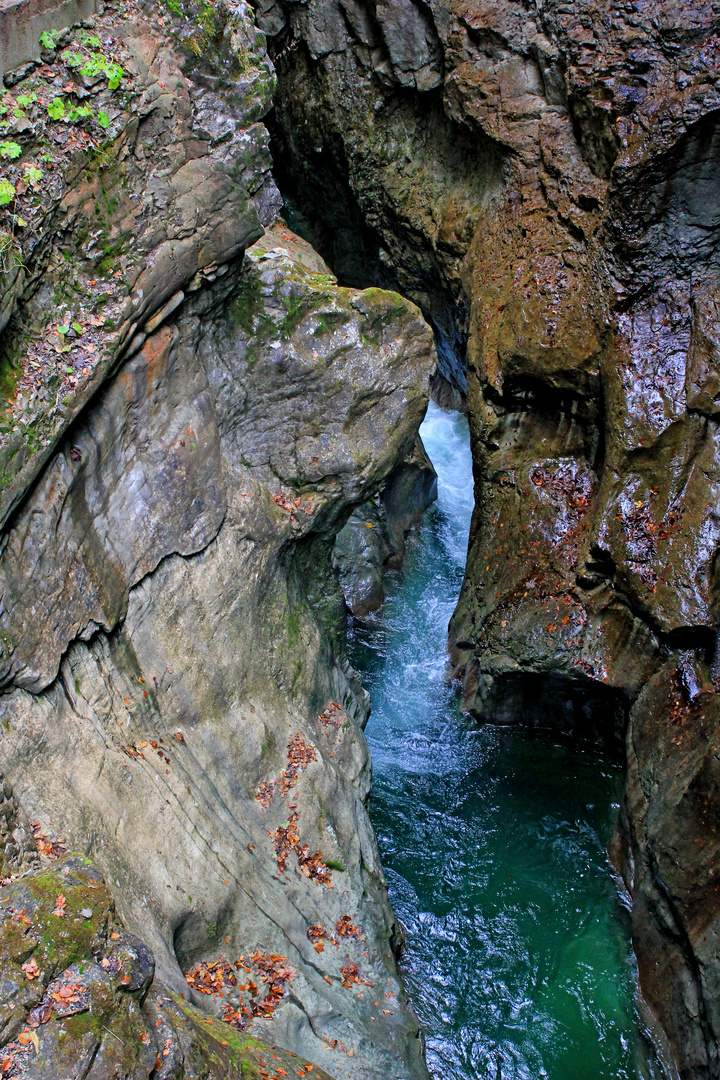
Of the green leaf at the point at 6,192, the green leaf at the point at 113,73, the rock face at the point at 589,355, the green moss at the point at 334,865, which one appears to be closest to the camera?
the green leaf at the point at 6,192

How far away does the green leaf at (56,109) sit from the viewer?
512 centimetres

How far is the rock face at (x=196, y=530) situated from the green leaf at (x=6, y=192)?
0.17 feet

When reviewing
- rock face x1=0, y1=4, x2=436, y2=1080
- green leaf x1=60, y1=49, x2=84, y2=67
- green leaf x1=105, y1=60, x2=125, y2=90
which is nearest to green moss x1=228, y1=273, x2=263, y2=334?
rock face x1=0, y1=4, x2=436, y2=1080

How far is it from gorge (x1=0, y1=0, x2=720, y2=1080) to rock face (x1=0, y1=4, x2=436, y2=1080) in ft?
0.11

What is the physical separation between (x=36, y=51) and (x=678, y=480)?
7296 mm

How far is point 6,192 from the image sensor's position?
15.8 feet

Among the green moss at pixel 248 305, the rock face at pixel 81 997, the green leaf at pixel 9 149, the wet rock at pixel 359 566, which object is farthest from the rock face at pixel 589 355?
the green leaf at pixel 9 149

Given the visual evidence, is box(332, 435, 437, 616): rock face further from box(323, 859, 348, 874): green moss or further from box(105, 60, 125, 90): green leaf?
box(105, 60, 125, 90): green leaf

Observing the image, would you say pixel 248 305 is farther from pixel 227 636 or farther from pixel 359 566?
pixel 359 566

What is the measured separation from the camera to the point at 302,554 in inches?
317

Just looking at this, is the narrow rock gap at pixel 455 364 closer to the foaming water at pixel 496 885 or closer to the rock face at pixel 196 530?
the foaming water at pixel 496 885

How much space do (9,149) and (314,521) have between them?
160 inches

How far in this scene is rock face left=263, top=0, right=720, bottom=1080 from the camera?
809 cm

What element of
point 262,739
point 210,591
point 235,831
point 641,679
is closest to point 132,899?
point 235,831
